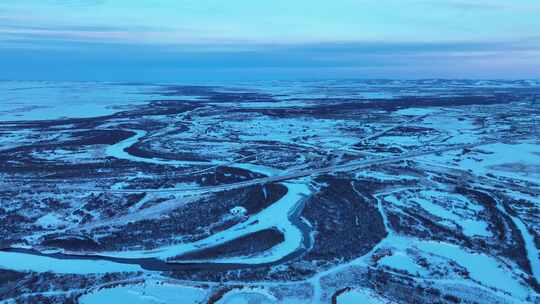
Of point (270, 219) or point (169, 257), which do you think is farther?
point (270, 219)

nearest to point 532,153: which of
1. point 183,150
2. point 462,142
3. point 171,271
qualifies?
point 462,142

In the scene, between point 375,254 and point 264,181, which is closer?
point 375,254

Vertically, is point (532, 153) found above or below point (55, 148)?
above

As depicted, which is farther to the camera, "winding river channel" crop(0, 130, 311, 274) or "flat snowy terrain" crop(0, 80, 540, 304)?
"winding river channel" crop(0, 130, 311, 274)

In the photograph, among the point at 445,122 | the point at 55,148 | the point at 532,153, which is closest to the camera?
the point at 532,153

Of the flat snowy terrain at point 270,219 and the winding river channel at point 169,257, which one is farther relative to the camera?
the winding river channel at point 169,257

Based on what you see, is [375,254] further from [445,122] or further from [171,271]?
[445,122]

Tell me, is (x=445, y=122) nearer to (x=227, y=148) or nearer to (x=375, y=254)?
(x=227, y=148)

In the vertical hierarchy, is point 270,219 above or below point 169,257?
above

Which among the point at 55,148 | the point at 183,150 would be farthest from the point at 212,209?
the point at 55,148

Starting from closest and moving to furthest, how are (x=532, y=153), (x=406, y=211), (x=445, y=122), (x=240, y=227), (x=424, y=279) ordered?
(x=424, y=279) → (x=240, y=227) → (x=406, y=211) → (x=532, y=153) → (x=445, y=122)
